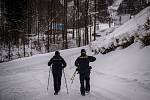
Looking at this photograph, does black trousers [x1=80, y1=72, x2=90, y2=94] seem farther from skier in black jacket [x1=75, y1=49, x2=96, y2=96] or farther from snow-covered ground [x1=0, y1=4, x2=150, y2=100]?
snow-covered ground [x1=0, y1=4, x2=150, y2=100]

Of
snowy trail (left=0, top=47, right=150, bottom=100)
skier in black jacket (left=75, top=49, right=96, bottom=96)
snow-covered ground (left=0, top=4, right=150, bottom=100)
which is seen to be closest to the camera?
snowy trail (left=0, top=47, right=150, bottom=100)

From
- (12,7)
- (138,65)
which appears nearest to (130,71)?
(138,65)

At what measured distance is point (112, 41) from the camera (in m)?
18.6

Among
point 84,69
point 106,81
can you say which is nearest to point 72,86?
point 106,81

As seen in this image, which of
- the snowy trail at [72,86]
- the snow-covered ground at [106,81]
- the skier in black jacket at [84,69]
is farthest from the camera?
the skier in black jacket at [84,69]

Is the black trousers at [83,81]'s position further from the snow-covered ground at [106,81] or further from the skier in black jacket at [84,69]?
the snow-covered ground at [106,81]

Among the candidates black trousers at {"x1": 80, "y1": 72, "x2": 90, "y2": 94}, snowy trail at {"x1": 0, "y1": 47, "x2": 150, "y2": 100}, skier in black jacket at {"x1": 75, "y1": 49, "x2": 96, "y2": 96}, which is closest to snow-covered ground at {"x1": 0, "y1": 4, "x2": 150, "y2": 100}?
snowy trail at {"x1": 0, "y1": 47, "x2": 150, "y2": 100}

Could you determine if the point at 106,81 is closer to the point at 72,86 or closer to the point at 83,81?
the point at 72,86

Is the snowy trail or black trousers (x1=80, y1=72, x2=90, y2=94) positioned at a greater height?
black trousers (x1=80, y1=72, x2=90, y2=94)

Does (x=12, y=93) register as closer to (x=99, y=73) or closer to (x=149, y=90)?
(x=99, y=73)

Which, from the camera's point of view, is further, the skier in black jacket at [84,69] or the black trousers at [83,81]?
the skier in black jacket at [84,69]

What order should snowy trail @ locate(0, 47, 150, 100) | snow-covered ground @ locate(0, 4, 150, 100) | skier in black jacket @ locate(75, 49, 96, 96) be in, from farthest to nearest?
skier in black jacket @ locate(75, 49, 96, 96) < snow-covered ground @ locate(0, 4, 150, 100) < snowy trail @ locate(0, 47, 150, 100)

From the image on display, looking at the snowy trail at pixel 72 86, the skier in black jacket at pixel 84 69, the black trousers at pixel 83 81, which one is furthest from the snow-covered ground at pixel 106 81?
the skier in black jacket at pixel 84 69

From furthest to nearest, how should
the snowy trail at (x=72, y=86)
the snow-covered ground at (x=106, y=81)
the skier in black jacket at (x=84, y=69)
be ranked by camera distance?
the skier in black jacket at (x=84, y=69)
the snow-covered ground at (x=106, y=81)
the snowy trail at (x=72, y=86)
